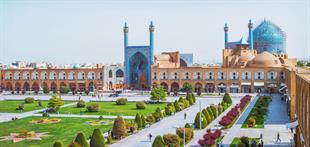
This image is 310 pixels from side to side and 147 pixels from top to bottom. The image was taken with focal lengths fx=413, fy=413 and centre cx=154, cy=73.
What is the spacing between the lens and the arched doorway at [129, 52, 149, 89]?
8156 cm

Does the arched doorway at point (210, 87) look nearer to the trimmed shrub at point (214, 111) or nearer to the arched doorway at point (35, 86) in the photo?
the trimmed shrub at point (214, 111)

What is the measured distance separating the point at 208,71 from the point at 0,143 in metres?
51.2

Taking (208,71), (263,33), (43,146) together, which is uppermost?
(263,33)

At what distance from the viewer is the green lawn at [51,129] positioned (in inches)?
1151

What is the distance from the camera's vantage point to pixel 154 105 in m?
53.7

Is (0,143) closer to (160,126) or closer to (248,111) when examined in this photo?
(160,126)

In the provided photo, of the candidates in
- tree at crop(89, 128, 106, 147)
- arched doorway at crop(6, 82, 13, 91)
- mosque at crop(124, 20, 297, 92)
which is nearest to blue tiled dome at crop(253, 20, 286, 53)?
mosque at crop(124, 20, 297, 92)

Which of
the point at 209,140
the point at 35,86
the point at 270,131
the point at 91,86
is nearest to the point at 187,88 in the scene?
the point at 91,86

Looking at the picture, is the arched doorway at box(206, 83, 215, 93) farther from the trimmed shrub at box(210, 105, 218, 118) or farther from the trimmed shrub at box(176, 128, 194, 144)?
the trimmed shrub at box(176, 128, 194, 144)

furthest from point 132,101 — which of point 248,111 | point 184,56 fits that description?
point 184,56

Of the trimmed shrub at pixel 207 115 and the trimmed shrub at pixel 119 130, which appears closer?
the trimmed shrub at pixel 119 130

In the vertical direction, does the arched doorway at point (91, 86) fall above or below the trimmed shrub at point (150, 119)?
above

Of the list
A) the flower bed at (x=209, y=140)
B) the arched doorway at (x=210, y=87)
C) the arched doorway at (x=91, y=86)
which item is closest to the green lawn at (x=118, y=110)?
the flower bed at (x=209, y=140)

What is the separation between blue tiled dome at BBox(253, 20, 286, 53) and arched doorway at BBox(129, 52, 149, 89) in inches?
1106
